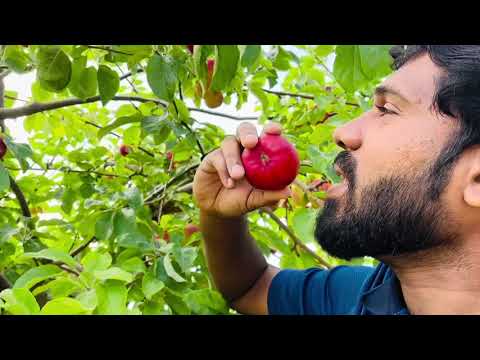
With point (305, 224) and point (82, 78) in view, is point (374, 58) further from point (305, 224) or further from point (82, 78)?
point (82, 78)

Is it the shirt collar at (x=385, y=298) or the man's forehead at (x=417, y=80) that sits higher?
the man's forehead at (x=417, y=80)

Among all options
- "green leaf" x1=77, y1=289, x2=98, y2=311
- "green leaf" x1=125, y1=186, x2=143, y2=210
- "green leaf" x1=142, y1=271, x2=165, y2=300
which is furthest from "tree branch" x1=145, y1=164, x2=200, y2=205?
"green leaf" x1=77, y1=289, x2=98, y2=311

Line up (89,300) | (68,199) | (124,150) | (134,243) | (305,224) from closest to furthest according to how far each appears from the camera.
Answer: (89,300) < (134,243) < (305,224) < (68,199) < (124,150)

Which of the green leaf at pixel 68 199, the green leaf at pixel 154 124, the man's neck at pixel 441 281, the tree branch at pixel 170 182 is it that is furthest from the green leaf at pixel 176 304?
the green leaf at pixel 68 199

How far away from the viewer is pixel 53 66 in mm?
1333

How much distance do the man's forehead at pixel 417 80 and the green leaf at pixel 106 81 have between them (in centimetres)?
72

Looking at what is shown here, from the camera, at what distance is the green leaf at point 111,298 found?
0.94 m

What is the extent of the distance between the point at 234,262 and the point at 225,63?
575mm

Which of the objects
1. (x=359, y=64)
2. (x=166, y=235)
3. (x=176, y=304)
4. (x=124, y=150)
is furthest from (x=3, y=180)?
(x=124, y=150)

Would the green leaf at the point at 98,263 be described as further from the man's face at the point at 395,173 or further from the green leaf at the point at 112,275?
the man's face at the point at 395,173

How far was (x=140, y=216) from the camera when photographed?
1735mm

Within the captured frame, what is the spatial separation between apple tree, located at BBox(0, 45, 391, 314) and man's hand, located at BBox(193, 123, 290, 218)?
4.9 inches
